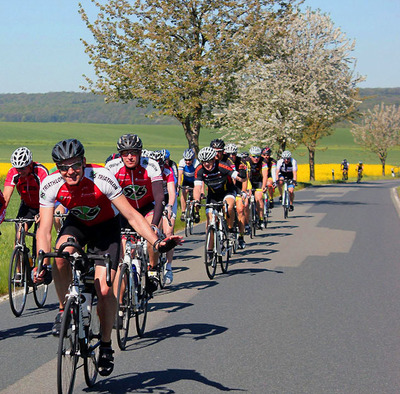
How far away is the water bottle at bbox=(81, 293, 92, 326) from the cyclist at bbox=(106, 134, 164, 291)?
225cm

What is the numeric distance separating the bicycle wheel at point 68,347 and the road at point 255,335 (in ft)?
1.50

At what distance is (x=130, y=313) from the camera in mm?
6879

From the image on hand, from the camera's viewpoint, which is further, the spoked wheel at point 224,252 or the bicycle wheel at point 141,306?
the spoked wheel at point 224,252

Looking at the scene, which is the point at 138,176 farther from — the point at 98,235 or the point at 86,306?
the point at 86,306

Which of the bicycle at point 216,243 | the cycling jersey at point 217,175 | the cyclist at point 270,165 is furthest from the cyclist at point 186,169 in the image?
the bicycle at point 216,243

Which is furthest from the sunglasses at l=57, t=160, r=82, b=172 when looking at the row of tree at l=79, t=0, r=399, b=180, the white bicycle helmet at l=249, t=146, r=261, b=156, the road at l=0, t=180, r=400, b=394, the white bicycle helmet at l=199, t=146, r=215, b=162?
the row of tree at l=79, t=0, r=399, b=180

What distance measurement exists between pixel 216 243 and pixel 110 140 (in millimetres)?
119132

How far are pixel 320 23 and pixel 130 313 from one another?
4603 centimetres

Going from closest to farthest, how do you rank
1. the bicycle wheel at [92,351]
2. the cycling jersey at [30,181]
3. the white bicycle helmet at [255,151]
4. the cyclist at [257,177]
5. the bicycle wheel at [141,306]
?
the bicycle wheel at [92,351] < the bicycle wheel at [141,306] < the cycling jersey at [30,181] < the white bicycle helmet at [255,151] < the cyclist at [257,177]

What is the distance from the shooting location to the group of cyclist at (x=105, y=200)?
5297 mm

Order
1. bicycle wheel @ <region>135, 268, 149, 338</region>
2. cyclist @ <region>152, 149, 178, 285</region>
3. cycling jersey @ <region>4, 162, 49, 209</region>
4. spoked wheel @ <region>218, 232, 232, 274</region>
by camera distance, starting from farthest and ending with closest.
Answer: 1. spoked wheel @ <region>218, 232, 232, 274</region>
2. cyclist @ <region>152, 149, 178, 285</region>
3. cycling jersey @ <region>4, 162, 49, 209</region>
4. bicycle wheel @ <region>135, 268, 149, 338</region>

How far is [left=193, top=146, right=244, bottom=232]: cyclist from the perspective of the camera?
1162 centimetres

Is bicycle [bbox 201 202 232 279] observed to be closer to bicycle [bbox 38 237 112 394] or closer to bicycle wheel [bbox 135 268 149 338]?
bicycle wheel [bbox 135 268 149 338]

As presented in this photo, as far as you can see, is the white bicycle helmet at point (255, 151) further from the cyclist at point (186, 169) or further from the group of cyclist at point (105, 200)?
the group of cyclist at point (105, 200)
